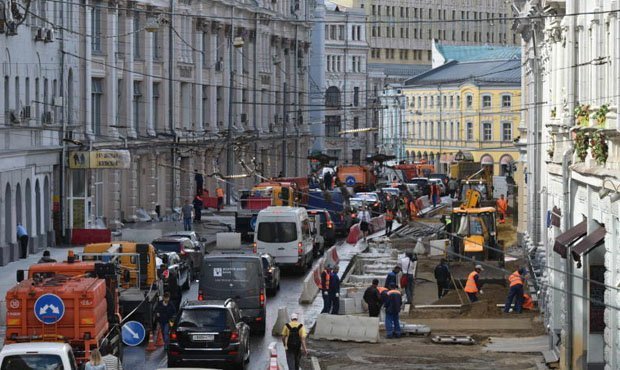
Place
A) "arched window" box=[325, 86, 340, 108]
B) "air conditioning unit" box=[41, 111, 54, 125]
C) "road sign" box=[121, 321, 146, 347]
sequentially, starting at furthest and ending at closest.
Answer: "arched window" box=[325, 86, 340, 108] → "air conditioning unit" box=[41, 111, 54, 125] → "road sign" box=[121, 321, 146, 347]

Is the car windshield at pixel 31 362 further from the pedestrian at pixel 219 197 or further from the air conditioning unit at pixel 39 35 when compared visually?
the pedestrian at pixel 219 197

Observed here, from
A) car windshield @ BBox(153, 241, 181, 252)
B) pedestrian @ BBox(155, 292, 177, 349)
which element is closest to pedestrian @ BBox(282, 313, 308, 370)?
pedestrian @ BBox(155, 292, 177, 349)

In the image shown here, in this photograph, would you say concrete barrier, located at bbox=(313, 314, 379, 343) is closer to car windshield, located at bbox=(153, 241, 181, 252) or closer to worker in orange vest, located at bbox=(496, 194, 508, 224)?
car windshield, located at bbox=(153, 241, 181, 252)

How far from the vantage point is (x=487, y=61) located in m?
139

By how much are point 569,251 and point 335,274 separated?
38.8 feet

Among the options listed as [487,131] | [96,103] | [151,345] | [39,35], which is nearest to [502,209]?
[96,103]

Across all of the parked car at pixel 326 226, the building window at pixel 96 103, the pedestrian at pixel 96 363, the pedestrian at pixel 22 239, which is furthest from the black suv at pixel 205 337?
the building window at pixel 96 103

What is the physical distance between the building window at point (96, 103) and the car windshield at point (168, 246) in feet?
63.9

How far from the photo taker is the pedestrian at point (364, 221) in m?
66.6

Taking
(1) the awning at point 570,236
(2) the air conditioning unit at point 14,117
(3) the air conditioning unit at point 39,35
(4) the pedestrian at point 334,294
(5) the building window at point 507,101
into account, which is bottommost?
(4) the pedestrian at point 334,294

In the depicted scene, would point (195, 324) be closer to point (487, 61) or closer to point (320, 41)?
point (320, 41)

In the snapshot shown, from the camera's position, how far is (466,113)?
428 ft

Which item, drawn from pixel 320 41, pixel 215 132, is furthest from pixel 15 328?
pixel 320 41

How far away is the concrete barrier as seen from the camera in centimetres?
3619
